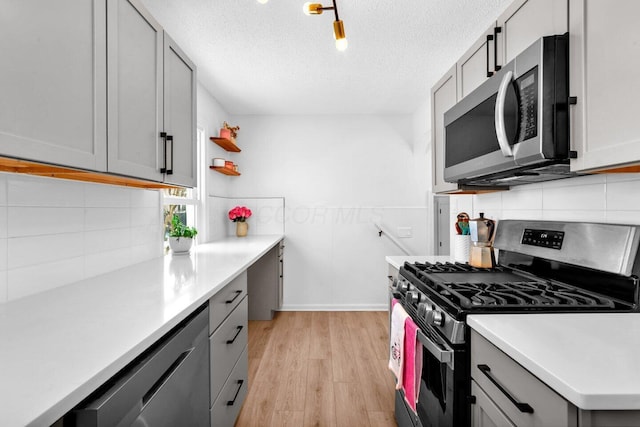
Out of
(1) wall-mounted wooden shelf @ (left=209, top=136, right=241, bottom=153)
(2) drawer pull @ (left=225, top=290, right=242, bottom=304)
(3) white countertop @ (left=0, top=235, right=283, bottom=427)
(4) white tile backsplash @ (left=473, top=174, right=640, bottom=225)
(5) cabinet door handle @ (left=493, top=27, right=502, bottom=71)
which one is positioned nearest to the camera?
(3) white countertop @ (left=0, top=235, right=283, bottom=427)

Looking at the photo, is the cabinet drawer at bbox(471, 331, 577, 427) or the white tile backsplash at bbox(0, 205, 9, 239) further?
the white tile backsplash at bbox(0, 205, 9, 239)

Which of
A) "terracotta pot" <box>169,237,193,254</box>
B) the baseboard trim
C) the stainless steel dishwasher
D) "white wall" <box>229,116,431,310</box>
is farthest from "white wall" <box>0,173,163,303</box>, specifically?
the baseboard trim

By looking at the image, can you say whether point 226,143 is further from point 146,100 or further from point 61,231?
point 61,231

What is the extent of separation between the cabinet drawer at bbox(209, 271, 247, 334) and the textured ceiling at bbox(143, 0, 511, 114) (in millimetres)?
1568

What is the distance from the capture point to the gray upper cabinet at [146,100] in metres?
1.21

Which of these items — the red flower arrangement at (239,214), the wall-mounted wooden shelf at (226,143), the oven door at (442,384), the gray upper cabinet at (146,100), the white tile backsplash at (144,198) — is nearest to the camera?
the oven door at (442,384)

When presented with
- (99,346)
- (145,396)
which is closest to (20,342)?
(99,346)

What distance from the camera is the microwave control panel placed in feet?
3.62

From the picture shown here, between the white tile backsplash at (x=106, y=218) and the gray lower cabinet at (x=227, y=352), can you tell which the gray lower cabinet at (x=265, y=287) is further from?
the white tile backsplash at (x=106, y=218)

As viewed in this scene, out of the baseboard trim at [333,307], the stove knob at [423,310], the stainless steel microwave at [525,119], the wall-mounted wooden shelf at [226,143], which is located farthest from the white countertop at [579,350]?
the baseboard trim at [333,307]

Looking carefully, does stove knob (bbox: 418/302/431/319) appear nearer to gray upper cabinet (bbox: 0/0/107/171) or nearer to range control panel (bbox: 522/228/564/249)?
range control panel (bbox: 522/228/564/249)

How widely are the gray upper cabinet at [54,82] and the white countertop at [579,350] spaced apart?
130 cm

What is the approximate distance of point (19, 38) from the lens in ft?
2.71

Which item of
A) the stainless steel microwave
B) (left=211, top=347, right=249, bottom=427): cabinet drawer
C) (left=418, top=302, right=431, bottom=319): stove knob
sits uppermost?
the stainless steel microwave
